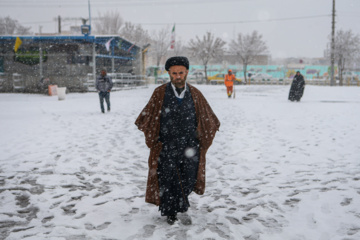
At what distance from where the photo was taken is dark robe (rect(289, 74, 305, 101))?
16450 mm

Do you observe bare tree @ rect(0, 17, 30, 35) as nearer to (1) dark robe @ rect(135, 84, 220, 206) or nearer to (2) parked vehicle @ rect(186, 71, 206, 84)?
(2) parked vehicle @ rect(186, 71, 206, 84)

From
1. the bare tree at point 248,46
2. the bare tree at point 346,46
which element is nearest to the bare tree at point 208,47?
the bare tree at point 248,46

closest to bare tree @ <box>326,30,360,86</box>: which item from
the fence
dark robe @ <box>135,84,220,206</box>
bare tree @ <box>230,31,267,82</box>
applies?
bare tree @ <box>230,31,267,82</box>

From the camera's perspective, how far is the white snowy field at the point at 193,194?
11.0 feet

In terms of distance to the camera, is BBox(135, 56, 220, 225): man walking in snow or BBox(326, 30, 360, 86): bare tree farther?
BBox(326, 30, 360, 86): bare tree

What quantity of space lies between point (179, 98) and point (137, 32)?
176 ft

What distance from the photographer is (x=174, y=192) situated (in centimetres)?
339

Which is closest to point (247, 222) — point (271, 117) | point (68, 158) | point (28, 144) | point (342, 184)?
point (342, 184)

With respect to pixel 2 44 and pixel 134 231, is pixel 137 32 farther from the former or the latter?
pixel 134 231

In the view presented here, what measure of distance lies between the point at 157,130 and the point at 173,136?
174 millimetres

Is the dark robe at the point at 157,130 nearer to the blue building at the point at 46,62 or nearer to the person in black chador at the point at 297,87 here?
the person in black chador at the point at 297,87

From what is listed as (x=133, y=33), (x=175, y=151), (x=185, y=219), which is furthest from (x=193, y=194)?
(x=133, y=33)

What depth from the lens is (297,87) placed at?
656 inches

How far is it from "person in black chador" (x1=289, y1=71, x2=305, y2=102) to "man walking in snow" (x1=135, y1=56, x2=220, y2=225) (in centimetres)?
1429
